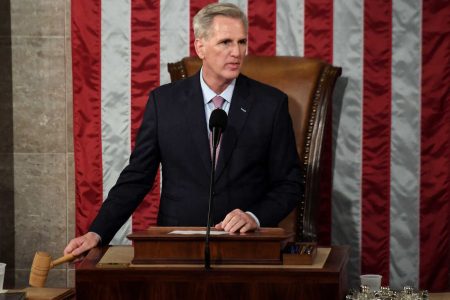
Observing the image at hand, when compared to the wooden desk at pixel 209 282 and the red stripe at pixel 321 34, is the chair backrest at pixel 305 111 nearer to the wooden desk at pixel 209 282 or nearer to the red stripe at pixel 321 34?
the red stripe at pixel 321 34

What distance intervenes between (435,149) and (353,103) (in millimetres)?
470

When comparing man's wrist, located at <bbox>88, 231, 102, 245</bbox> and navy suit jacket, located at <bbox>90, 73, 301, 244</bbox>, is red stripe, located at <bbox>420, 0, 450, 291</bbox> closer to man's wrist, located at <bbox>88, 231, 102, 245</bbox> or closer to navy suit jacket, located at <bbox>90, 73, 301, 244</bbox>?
navy suit jacket, located at <bbox>90, 73, 301, 244</bbox>

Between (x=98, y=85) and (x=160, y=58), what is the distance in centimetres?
34

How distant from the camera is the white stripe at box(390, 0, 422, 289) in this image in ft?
13.9

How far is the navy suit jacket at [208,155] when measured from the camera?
3344 millimetres

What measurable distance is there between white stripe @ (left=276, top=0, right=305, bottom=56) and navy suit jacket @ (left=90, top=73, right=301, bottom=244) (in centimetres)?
84

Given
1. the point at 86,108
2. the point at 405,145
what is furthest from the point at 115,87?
the point at 405,145

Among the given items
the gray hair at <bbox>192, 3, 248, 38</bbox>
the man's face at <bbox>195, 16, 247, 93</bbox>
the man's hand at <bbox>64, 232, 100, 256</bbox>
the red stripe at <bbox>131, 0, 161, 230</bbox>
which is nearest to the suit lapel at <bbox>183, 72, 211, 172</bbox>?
the man's face at <bbox>195, 16, 247, 93</bbox>

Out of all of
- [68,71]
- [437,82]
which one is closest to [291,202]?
[437,82]

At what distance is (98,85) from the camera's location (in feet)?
14.2

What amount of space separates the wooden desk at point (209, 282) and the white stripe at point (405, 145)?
6.57 ft

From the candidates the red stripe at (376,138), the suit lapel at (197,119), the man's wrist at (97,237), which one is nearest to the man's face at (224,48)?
the suit lapel at (197,119)

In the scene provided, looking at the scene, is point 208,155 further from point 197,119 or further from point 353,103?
point 353,103

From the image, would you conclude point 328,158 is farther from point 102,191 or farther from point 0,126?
point 0,126
